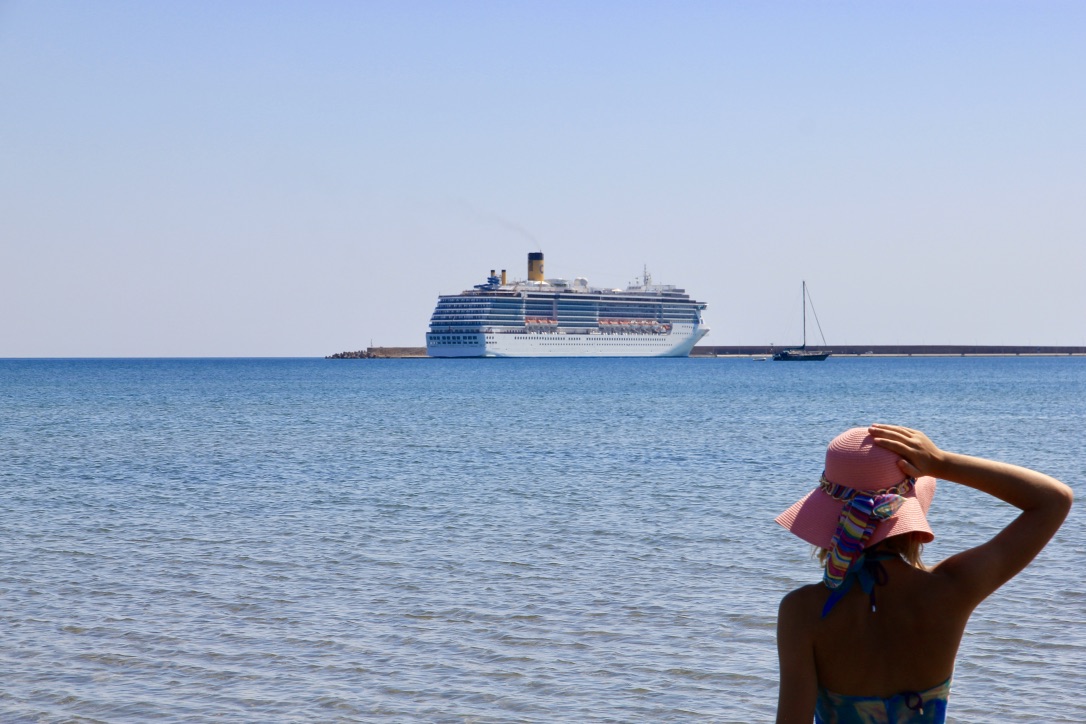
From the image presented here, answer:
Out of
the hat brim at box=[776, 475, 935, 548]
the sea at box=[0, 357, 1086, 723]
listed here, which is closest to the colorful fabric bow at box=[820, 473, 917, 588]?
the hat brim at box=[776, 475, 935, 548]

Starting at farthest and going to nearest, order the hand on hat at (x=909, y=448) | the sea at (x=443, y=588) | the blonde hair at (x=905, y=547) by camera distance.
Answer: the sea at (x=443, y=588) → the blonde hair at (x=905, y=547) → the hand on hat at (x=909, y=448)

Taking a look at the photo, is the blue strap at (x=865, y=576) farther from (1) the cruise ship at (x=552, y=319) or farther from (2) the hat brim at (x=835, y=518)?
(1) the cruise ship at (x=552, y=319)

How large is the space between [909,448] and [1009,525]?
1.08 ft

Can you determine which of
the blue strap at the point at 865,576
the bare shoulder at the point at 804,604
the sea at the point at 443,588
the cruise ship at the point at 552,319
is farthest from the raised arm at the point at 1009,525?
the cruise ship at the point at 552,319

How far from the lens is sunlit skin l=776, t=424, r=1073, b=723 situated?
7.45 feet

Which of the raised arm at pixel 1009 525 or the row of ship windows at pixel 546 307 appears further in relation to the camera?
the row of ship windows at pixel 546 307

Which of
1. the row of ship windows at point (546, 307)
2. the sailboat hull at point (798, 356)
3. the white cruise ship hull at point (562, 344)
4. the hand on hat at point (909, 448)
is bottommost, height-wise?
the hand on hat at point (909, 448)

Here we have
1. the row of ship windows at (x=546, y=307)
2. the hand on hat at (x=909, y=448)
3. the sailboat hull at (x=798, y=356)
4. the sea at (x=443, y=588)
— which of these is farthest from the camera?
the sailboat hull at (x=798, y=356)

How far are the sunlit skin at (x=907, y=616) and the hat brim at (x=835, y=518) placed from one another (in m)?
0.06

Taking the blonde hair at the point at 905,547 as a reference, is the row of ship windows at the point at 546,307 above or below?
above

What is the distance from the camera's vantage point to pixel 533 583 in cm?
945

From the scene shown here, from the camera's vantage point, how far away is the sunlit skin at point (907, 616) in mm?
2271

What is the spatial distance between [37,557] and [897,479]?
10.4 metres

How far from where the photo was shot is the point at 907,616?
7.54 feet
